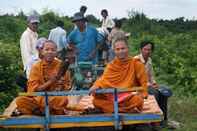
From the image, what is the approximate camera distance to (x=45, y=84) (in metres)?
7.70

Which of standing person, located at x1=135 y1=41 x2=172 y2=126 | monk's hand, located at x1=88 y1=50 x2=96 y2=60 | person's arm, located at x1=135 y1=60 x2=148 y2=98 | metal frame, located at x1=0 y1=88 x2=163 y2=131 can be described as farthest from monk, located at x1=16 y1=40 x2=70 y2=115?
monk's hand, located at x1=88 y1=50 x2=96 y2=60

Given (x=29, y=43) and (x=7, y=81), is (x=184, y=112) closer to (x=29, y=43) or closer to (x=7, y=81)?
(x=29, y=43)

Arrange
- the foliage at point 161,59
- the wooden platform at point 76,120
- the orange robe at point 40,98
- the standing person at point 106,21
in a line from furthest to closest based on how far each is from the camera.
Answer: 1. the standing person at point 106,21
2. the foliage at point 161,59
3. the orange robe at point 40,98
4. the wooden platform at point 76,120

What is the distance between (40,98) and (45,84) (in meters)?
0.20

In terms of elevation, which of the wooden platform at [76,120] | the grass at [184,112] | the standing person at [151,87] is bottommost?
the grass at [184,112]

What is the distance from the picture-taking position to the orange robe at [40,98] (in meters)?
7.62

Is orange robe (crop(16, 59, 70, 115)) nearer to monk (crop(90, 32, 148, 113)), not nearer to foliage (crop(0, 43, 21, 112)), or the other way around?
monk (crop(90, 32, 148, 113))

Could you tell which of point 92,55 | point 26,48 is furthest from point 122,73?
point 92,55

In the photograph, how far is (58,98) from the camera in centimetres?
777

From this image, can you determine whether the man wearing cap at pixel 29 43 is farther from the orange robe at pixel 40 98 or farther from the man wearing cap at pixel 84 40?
the orange robe at pixel 40 98

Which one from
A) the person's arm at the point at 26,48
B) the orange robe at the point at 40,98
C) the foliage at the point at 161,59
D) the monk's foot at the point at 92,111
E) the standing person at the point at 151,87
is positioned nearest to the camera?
the orange robe at the point at 40,98

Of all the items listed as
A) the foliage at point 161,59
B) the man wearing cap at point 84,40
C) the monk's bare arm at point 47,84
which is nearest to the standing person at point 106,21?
the foliage at point 161,59

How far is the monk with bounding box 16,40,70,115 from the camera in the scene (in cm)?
764

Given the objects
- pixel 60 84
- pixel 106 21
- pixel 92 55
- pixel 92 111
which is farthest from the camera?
pixel 106 21
